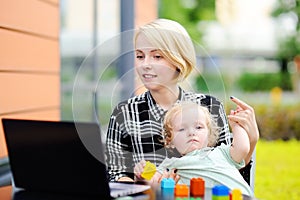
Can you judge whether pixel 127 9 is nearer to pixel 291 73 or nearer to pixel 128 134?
pixel 128 134

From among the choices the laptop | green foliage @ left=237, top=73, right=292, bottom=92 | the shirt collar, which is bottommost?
green foliage @ left=237, top=73, right=292, bottom=92

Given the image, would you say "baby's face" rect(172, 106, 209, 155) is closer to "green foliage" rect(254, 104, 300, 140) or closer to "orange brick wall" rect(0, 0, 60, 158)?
"orange brick wall" rect(0, 0, 60, 158)

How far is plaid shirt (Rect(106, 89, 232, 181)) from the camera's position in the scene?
1987 mm

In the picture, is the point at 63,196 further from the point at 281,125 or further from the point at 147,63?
the point at 281,125

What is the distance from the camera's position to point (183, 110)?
6.51ft

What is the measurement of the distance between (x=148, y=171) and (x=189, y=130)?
179 millimetres

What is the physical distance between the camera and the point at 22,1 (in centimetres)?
279

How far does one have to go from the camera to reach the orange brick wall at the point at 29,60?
262 centimetres

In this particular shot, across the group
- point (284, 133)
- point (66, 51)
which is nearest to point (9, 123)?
point (66, 51)

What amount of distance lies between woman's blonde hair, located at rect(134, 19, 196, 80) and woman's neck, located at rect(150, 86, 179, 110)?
7 cm

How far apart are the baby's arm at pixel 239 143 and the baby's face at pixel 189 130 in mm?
92

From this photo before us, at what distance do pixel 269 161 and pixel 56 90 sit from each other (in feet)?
11.2

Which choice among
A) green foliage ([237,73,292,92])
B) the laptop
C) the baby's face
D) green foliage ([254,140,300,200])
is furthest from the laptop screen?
green foliage ([237,73,292,92])

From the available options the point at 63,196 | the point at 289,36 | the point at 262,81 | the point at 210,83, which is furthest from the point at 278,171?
the point at 289,36
